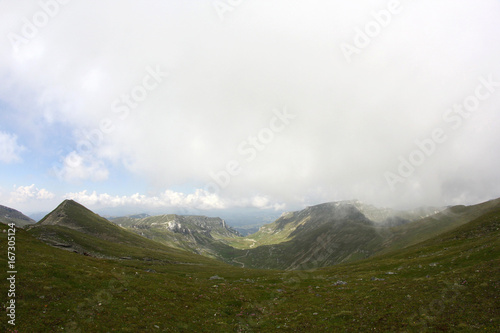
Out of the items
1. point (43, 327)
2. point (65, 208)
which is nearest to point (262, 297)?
point (43, 327)

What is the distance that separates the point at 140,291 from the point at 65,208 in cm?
16788

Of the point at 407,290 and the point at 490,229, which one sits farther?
the point at 490,229

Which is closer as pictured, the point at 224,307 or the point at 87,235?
the point at 224,307

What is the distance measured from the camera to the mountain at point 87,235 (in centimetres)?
9238

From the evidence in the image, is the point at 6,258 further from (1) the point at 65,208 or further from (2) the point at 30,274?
(1) the point at 65,208

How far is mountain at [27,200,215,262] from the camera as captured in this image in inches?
3637

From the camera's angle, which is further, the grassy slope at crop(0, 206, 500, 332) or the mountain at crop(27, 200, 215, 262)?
the mountain at crop(27, 200, 215, 262)

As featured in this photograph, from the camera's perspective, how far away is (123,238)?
480 ft

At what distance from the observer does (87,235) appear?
369 ft

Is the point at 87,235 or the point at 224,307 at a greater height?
the point at 87,235

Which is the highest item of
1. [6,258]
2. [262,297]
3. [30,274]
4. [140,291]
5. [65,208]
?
[65,208]

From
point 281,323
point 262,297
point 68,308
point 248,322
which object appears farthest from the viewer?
point 262,297

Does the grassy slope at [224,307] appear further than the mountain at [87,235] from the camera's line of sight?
No

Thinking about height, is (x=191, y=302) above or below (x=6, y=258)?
below
